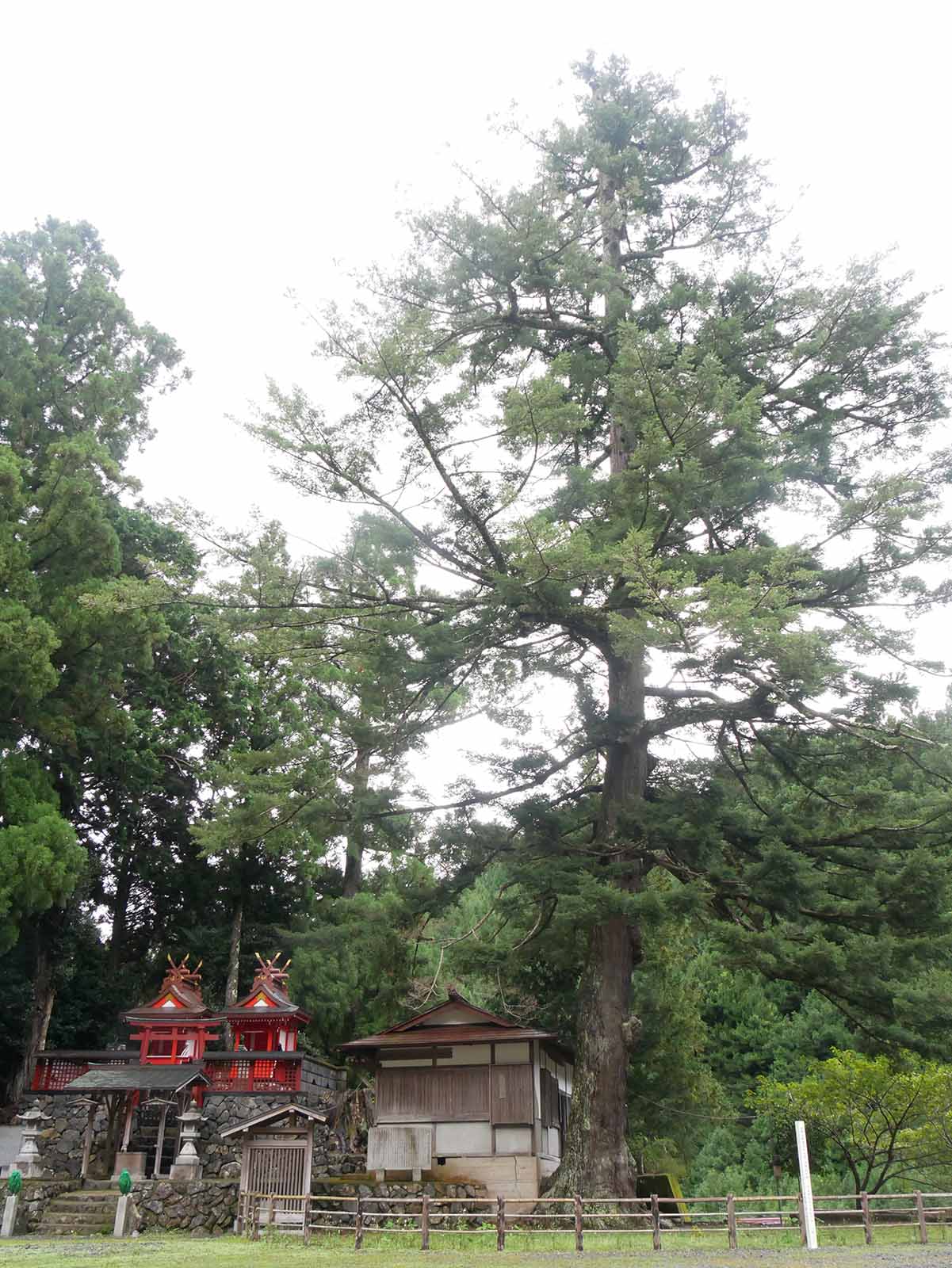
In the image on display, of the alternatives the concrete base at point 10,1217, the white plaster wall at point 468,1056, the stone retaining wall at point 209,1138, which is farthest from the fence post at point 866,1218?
the concrete base at point 10,1217

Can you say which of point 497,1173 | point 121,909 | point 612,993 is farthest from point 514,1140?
point 121,909

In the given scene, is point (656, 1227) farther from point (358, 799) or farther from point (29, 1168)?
point (29, 1168)

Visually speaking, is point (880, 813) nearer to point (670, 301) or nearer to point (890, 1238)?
point (890, 1238)

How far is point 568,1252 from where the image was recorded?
8977mm

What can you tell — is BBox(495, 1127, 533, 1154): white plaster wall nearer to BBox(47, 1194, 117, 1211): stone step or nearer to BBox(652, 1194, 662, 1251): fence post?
BBox(652, 1194, 662, 1251): fence post

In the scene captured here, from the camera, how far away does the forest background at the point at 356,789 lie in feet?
35.5

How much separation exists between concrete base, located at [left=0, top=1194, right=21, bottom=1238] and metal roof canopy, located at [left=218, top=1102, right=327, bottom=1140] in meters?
2.88

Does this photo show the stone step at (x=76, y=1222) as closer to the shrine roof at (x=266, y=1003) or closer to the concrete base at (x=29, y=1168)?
the concrete base at (x=29, y=1168)

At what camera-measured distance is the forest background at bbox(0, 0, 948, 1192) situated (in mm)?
10828

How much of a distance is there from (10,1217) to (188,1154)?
246 centimetres

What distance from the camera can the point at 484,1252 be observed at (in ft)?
29.9

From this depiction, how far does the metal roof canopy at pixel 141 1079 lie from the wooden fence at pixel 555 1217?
3061mm

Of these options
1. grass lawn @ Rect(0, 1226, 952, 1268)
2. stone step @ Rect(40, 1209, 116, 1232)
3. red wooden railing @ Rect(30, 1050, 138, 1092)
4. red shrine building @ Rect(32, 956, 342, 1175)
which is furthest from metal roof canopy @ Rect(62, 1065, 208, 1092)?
grass lawn @ Rect(0, 1226, 952, 1268)

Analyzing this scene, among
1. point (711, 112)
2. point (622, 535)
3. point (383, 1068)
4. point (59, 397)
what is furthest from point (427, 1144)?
point (711, 112)
